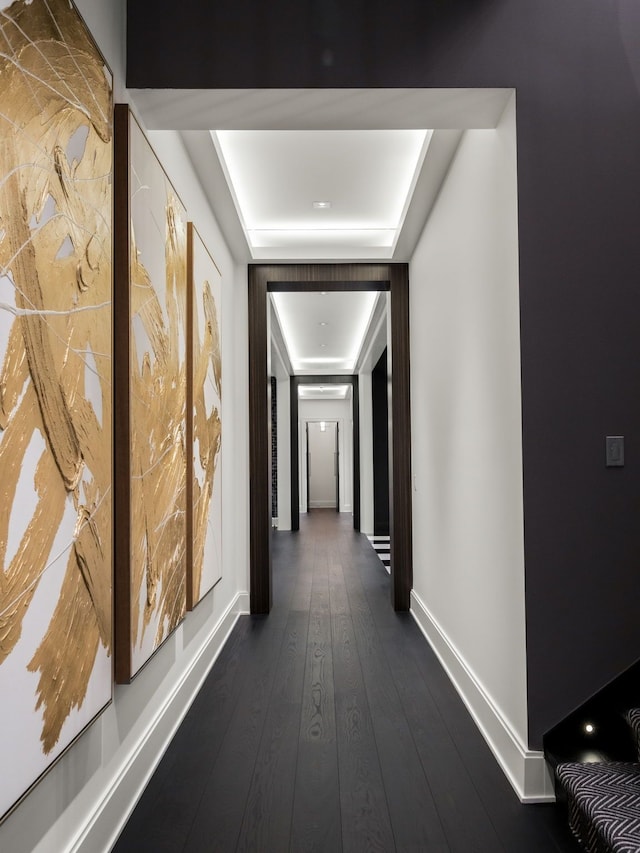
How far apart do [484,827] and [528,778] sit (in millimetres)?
255

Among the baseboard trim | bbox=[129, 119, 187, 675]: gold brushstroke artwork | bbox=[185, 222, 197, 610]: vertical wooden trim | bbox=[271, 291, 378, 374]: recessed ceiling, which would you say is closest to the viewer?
the baseboard trim

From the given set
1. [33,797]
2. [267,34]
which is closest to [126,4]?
[267,34]

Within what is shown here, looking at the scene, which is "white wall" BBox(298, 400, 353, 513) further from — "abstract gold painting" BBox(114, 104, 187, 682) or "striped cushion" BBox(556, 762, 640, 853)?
"striped cushion" BBox(556, 762, 640, 853)

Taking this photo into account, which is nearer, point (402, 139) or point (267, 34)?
point (267, 34)

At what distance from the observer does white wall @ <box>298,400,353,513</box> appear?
1409cm

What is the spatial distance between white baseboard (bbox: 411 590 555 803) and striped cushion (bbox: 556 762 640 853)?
0.14 metres

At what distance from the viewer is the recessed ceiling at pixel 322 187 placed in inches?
130

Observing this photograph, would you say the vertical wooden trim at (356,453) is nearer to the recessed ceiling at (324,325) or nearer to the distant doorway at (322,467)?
the recessed ceiling at (324,325)

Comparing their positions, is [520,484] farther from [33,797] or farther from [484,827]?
[33,797]

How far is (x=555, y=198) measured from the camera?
2189mm

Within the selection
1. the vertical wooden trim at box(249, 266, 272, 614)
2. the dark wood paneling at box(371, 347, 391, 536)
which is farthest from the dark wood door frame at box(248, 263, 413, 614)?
the dark wood paneling at box(371, 347, 391, 536)

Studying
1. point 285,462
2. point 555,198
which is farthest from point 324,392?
point 555,198

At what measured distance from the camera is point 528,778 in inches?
82.4

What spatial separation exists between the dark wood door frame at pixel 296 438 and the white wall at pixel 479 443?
→ 613cm
